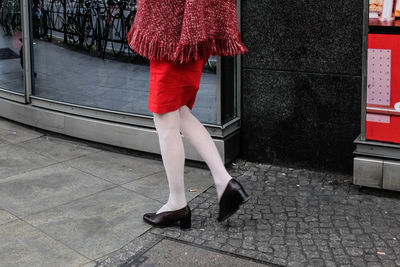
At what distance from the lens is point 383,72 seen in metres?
4.30

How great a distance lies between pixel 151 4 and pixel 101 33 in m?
2.24

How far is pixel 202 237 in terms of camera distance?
12.7 ft

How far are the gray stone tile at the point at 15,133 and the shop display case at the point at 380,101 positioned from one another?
332 cm

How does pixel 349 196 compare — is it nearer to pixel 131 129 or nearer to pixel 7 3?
pixel 131 129

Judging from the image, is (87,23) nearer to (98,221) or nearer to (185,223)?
(98,221)

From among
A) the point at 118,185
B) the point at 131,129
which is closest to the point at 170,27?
the point at 118,185

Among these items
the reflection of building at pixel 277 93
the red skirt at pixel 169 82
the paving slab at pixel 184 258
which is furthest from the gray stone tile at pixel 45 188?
the red skirt at pixel 169 82

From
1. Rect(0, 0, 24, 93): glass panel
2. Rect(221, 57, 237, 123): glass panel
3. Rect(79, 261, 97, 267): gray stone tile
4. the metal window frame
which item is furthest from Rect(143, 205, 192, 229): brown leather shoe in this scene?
Rect(0, 0, 24, 93): glass panel

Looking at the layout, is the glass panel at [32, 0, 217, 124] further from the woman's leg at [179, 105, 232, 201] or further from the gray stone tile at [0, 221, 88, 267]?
the gray stone tile at [0, 221, 88, 267]

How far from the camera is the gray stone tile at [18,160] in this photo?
517 centimetres

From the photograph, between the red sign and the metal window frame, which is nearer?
the red sign

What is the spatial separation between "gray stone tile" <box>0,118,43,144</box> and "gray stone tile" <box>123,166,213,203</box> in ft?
5.82

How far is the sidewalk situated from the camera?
143 inches

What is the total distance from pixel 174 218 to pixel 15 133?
2986 millimetres
